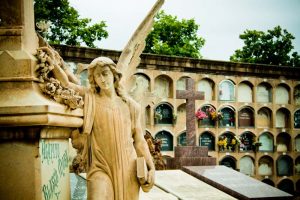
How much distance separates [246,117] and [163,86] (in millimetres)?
2547

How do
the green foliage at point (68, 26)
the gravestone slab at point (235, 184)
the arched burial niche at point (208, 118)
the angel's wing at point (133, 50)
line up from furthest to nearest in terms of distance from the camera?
the green foliage at point (68, 26) < the arched burial niche at point (208, 118) < the gravestone slab at point (235, 184) < the angel's wing at point (133, 50)

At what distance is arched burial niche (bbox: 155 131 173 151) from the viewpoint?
997 cm

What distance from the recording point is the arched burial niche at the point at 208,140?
10516mm

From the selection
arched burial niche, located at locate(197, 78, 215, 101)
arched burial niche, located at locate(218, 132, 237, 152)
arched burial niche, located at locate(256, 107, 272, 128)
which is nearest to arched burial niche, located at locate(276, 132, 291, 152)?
arched burial niche, located at locate(256, 107, 272, 128)

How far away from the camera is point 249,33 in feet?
62.8

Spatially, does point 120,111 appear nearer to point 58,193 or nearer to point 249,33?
point 58,193

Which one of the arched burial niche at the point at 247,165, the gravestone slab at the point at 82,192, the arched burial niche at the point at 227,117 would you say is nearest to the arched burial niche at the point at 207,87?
the arched burial niche at the point at 227,117

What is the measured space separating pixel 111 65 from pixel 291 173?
10191mm

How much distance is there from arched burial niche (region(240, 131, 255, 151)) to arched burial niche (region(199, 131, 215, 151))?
87 centimetres

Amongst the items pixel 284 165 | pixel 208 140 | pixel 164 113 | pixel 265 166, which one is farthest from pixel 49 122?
pixel 284 165

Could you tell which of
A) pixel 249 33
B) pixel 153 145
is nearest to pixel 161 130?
pixel 153 145

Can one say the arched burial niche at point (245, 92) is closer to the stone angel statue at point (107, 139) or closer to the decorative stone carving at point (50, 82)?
the stone angel statue at point (107, 139)

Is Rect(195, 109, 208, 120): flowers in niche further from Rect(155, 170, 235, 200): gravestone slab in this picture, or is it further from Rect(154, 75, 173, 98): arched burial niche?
Rect(155, 170, 235, 200): gravestone slab

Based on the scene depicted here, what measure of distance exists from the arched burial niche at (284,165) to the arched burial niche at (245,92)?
1.82 meters
